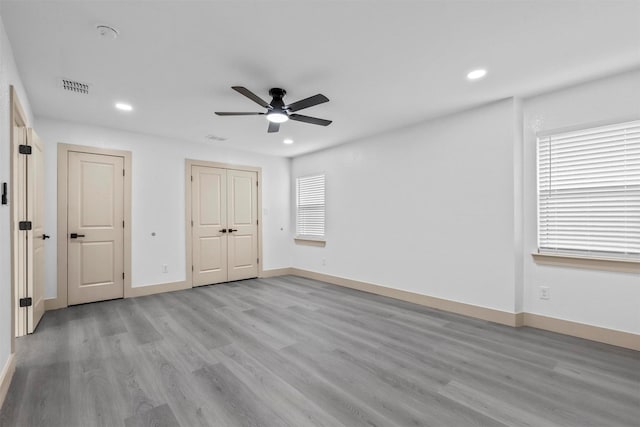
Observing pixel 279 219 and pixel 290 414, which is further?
pixel 279 219

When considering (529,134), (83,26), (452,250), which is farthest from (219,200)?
(529,134)

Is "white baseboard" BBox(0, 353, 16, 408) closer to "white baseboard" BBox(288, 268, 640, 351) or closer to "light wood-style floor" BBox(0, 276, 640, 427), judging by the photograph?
"light wood-style floor" BBox(0, 276, 640, 427)

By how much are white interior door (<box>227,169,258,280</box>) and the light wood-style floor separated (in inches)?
82.5

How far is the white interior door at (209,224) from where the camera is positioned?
540cm

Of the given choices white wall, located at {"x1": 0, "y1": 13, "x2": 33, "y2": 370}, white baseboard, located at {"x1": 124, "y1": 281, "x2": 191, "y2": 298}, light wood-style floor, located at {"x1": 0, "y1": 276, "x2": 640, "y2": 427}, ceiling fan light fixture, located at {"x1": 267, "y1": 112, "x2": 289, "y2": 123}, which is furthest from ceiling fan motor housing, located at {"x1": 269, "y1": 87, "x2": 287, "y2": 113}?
white baseboard, located at {"x1": 124, "y1": 281, "x2": 191, "y2": 298}

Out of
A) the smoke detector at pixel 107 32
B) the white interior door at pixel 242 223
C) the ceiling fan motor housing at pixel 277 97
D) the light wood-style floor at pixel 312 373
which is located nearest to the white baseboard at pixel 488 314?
the light wood-style floor at pixel 312 373

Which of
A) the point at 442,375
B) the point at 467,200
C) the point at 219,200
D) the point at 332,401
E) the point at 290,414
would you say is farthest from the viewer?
the point at 219,200

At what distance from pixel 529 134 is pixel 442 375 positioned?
2.79 metres

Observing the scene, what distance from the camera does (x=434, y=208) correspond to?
4.16 meters

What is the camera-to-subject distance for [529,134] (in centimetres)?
344

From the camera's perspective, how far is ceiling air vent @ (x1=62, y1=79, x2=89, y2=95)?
3.04 m

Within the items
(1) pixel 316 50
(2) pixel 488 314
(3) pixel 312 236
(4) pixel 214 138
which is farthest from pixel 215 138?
(2) pixel 488 314

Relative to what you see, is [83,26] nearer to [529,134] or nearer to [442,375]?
[442,375]

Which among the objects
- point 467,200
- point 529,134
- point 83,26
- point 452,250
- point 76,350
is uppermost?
point 83,26
